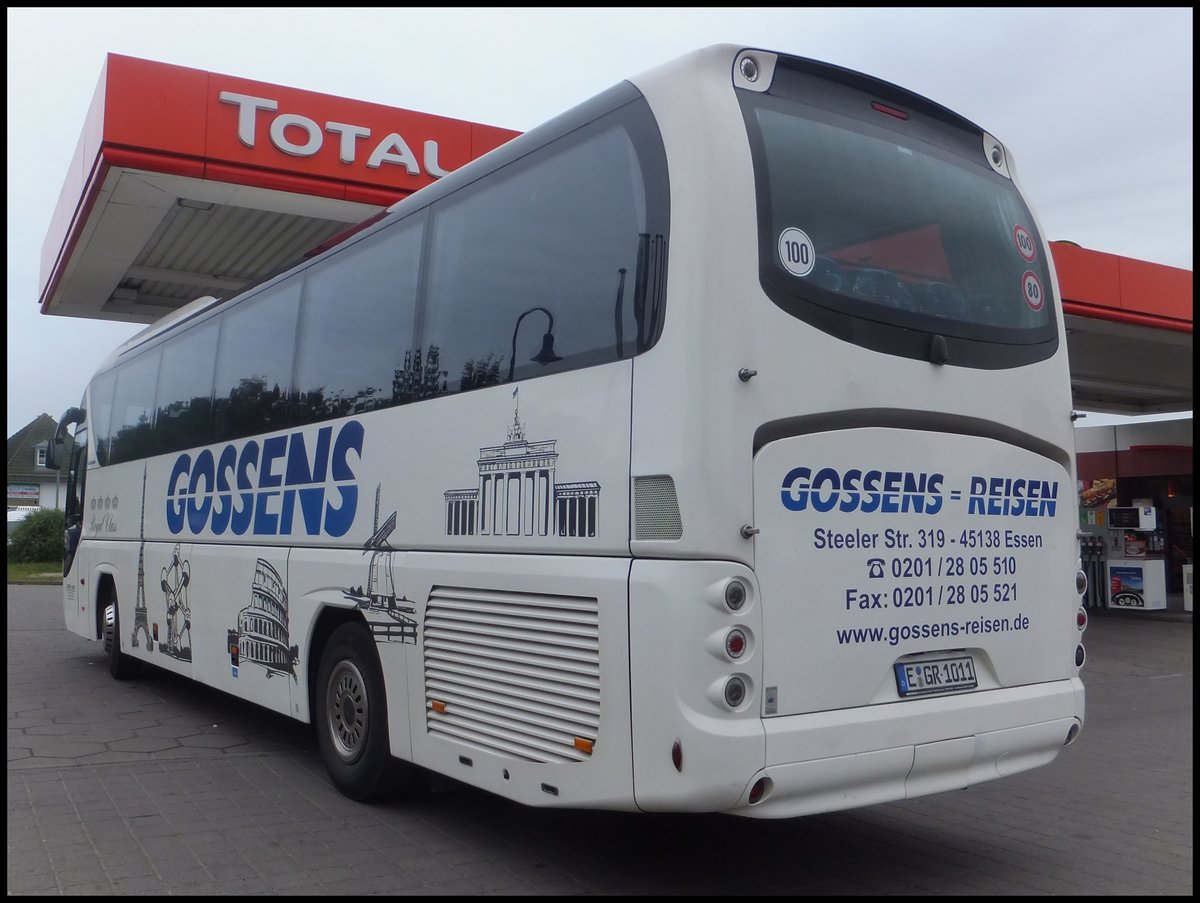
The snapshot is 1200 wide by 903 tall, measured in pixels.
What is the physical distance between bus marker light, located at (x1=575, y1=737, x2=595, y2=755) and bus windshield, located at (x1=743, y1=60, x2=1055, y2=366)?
6.22 feet

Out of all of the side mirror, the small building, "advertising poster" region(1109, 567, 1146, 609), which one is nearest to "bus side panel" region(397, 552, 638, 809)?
the side mirror

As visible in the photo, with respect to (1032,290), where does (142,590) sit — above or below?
below

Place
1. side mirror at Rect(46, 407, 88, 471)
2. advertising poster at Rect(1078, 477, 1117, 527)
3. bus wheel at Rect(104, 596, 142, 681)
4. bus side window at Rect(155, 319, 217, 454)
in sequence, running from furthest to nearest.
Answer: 1. advertising poster at Rect(1078, 477, 1117, 527)
2. side mirror at Rect(46, 407, 88, 471)
3. bus wheel at Rect(104, 596, 142, 681)
4. bus side window at Rect(155, 319, 217, 454)

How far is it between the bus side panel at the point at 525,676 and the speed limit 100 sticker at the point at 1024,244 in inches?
107

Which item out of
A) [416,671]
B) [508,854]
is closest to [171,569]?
[416,671]

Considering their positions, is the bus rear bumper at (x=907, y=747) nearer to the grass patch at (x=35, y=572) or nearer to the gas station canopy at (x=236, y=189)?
the gas station canopy at (x=236, y=189)

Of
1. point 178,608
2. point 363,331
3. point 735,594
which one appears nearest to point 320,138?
point 178,608

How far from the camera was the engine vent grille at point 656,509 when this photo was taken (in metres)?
Result: 4.26

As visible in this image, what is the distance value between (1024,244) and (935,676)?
2.27 metres

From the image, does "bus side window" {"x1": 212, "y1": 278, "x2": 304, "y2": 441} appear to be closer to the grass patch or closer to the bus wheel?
the bus wheel

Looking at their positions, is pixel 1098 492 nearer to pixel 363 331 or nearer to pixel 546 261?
pixel 363 331

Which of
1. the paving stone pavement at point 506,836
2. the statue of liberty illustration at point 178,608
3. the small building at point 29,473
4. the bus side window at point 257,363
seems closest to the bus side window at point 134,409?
the statue of liberty illustration at point 178,608

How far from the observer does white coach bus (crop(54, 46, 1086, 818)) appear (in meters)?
4.30

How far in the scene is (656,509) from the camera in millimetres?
4309
